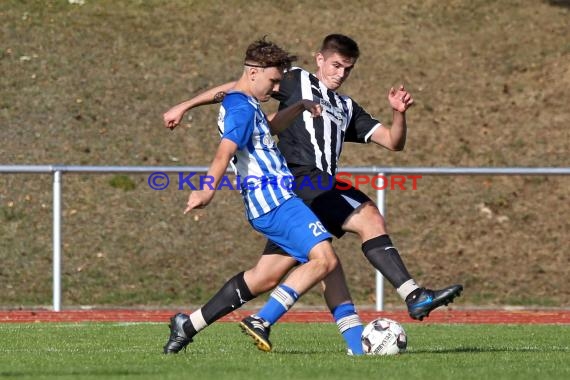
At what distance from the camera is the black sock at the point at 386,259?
769 cm

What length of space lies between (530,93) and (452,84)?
1.26 m

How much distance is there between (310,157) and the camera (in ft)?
26.1

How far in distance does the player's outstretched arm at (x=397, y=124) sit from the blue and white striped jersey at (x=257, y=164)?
0.92 m

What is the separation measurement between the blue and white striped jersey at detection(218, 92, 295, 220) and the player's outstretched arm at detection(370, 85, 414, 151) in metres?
0.92

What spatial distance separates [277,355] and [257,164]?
3.93 ft

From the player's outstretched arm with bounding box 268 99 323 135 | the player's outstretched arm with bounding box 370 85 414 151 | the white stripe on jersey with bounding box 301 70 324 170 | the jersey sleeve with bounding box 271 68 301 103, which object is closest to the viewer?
the player's outstretched arm with bounding box 268 99 323 135

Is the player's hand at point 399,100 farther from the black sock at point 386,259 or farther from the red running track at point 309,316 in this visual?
the red running track at point 309,316

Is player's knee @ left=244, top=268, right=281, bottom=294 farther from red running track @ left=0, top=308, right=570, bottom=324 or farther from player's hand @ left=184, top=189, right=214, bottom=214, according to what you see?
red running track @ left=0, top=308, right=570, bottom=324

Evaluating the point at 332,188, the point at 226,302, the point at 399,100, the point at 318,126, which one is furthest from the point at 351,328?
the point at 399,100

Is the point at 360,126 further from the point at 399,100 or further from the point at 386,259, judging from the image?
the point at 386,259

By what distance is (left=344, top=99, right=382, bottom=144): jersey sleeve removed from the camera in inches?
328

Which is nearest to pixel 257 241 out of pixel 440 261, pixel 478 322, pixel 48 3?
pixel 440 261

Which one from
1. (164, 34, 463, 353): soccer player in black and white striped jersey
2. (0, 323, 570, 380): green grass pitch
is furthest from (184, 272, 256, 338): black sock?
(0, 323, 570, 380): green grass pitch

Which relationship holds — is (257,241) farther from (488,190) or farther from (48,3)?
(48,3)
